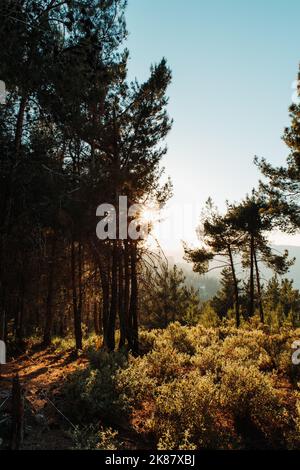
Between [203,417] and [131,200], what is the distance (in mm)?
10209

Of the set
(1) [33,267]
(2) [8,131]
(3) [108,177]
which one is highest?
(2) [8,131]

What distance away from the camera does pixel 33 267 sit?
1747 cm

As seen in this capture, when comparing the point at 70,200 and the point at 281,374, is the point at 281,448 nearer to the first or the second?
the point at 281,374

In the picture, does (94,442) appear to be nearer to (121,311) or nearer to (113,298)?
(113,298)

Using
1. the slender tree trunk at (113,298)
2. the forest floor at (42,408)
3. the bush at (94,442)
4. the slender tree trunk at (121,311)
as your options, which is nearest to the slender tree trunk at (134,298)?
the slender tree trunk at (121,311)

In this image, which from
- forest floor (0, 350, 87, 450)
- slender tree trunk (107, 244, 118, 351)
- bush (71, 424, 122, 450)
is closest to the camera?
bush (71, 424, 122, 450)

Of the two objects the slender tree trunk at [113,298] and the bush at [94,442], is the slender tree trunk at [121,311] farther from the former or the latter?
the bush at [94,442]

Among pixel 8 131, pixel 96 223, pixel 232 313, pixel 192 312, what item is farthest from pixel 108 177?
pixel 192 312

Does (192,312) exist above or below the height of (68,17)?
below

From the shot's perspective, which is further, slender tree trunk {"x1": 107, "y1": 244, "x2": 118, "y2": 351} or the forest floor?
slender tree trunk {"x1": 107, "y1": 244, "x2": 118, "y2": 351}

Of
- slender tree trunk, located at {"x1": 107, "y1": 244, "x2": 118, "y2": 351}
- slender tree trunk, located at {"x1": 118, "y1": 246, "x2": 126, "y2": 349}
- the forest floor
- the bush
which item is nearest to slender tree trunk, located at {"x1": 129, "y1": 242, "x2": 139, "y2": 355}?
slender tree trunk, located at {"x1": 118, "y1": 246, "x2": 126, "y2": 349}

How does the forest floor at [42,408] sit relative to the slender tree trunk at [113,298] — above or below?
below

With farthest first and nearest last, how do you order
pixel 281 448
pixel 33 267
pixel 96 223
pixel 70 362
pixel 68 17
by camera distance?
pixel 33 267, pixel 70 362, pixel 96 223, pixel 68 17, pixel 281 448

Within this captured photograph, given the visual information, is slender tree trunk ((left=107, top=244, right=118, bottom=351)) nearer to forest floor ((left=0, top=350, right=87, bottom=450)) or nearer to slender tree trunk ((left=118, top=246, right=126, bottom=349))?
slender tree trunk ((left=118, top=246, right=126, bottom=349))
